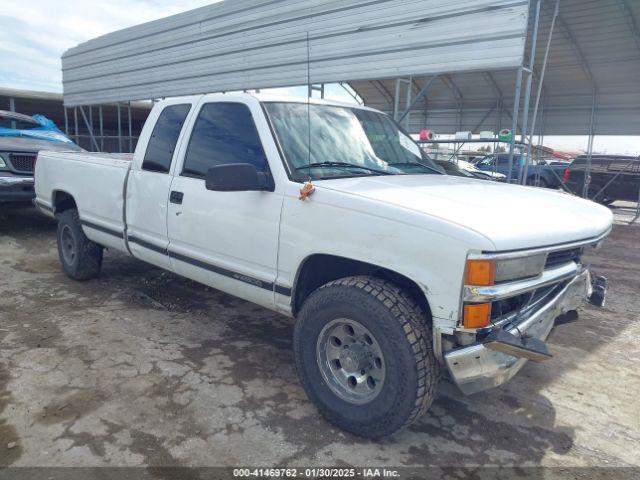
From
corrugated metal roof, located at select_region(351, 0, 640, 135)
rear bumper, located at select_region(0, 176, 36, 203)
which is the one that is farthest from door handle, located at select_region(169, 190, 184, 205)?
corrugated metal roof, located at select_region(351, 0, 640, 135)

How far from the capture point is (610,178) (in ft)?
43.8

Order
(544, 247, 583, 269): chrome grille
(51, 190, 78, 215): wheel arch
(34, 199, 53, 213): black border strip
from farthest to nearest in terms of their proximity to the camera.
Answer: (34, 199, 53, 213): black border strip → (51, 190, 78, 215): wheel arch → (544, 247, 583, 269): chrome grille

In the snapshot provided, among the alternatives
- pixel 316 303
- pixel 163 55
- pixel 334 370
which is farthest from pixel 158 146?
pixel 163 55

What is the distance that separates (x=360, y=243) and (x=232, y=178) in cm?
88

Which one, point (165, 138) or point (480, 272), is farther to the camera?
point (165, 138)

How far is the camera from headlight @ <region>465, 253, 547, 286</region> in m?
2.16

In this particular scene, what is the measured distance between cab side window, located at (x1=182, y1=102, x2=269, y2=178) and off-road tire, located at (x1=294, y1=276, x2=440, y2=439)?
1034 mm

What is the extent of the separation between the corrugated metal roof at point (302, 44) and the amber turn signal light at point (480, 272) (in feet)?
11.9

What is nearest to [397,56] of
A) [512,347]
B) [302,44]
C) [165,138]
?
[302,44]

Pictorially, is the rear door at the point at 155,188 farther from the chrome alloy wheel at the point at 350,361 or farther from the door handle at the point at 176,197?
the chrome alloy wheel at the point at 350,361

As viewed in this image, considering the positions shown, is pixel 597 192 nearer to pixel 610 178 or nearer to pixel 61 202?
pixel 610 178

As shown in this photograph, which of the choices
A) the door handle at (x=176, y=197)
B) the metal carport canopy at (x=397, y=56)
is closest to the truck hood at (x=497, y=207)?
the door handle at (x=176, y=197)

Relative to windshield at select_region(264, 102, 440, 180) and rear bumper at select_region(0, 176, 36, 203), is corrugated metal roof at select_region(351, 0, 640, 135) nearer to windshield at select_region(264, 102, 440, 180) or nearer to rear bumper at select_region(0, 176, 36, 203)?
windshield at select_region(264, 102, 440, 180)

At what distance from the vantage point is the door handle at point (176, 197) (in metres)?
3.61
